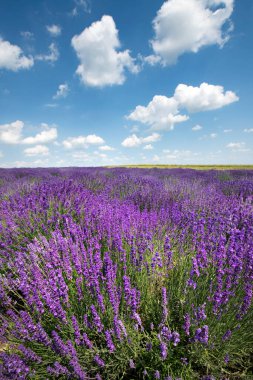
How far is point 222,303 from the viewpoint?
4.84ft

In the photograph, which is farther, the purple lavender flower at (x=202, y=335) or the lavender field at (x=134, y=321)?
the lavender field at (x=134, y=321)

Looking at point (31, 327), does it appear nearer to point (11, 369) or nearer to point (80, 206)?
point (11, 369)

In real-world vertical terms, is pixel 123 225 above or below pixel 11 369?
above

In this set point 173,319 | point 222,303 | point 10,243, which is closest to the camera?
point 222,303

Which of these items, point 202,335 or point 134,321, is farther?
point 134,321

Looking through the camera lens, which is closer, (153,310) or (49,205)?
(153,310)

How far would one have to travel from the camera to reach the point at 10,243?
2656 millimetres

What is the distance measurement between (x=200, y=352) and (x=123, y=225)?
47.0 inches

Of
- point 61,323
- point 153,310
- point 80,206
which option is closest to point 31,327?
point 61,323

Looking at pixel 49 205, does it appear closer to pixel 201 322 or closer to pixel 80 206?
pixel 80 206

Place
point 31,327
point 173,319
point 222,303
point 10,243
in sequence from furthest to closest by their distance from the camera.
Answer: point 10,243
point 173,319
point 222,303
point 31,327

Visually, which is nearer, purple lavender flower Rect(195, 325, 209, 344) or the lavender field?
purple lavender flower Rect(195, 325, 209, 344)

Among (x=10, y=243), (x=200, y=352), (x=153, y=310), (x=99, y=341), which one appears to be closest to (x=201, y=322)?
(x=200, y=352)

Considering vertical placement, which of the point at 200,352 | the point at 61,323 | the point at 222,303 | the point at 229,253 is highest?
the point at 229,253
